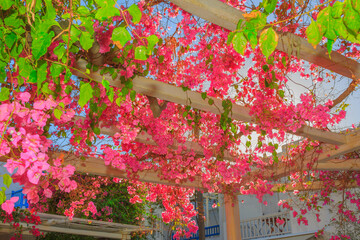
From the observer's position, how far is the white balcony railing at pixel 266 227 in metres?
10.7

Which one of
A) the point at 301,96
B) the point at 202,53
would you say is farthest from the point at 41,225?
the point at 301,96

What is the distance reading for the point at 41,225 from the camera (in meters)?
7.80

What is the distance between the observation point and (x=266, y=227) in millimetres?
11180

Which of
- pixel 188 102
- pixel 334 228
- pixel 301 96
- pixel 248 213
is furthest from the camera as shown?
pixel 248 213

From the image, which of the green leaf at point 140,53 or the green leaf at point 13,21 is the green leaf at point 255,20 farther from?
the green leaf at point 13,21

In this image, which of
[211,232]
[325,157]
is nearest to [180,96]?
[325,157]

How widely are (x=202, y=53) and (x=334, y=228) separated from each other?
6.68m

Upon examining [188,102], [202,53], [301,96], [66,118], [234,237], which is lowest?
[234,237]

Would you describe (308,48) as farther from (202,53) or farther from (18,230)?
(18,230)

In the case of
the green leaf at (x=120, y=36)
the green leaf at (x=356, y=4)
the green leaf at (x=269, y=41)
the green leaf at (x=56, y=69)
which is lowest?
the green leaf at (x=269, y=41)

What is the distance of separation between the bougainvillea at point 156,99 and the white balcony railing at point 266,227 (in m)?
3.63

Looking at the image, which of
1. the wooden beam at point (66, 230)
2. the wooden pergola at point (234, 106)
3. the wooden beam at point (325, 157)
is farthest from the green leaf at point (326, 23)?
the wooden beam at point (66, 230)

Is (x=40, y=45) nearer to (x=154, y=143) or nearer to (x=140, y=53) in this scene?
(x=140, y=53)

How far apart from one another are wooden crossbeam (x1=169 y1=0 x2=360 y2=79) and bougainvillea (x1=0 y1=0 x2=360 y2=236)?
4.0 inches
